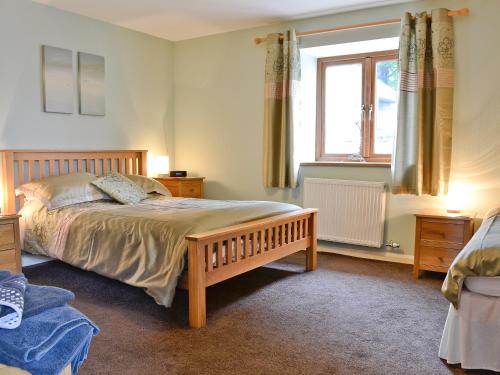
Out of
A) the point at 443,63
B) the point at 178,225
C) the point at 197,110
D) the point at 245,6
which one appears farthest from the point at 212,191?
the point at 443,63

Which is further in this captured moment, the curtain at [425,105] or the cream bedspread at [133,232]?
the curtain at [425,105]

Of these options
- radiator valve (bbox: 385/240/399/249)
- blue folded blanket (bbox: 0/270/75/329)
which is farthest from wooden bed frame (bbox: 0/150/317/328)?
blue folded blanket (bbox: 0/270/75/329)

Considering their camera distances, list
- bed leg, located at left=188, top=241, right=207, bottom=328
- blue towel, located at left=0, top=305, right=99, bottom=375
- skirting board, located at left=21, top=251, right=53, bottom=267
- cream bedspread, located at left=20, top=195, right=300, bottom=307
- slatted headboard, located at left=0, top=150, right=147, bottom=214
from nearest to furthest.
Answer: blue towel, located at left=0, top=305, right=99, bottom=375
bed leg, located at left=188, top=241, right=207, bottom=328
cream bedspread, located at left=20, top=195, right=300, bottom=307
slatted headboard, located at left=0, top=150, right=147, bottom=214
skirting board, located at left=21, top=251, right=53, bottom=267

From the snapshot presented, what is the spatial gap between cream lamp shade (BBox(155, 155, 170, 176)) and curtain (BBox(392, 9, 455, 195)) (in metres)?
2.57

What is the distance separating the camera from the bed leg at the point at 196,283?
257cm

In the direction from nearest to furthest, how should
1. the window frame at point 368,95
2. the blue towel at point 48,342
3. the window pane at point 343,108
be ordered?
1. the blue towel at point 48,342
2. the window frame at point 368,95
3. the window pane at point 343,108

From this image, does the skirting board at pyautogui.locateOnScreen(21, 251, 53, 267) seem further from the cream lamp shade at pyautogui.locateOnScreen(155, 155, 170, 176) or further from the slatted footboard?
the slatted footboard

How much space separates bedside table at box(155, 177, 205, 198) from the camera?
4875mm

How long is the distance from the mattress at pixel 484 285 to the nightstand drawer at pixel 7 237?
2.98 meters

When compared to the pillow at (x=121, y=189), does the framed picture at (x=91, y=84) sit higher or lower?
higher

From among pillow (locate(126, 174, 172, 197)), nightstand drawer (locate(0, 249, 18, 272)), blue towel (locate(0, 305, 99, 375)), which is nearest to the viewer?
blue towel (locate(0, 305, 99, 375))

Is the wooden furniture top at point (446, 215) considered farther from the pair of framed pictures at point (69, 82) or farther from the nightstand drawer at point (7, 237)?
the pair of framed pictures at point (69, 82)

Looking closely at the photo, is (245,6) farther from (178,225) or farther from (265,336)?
(265,336)

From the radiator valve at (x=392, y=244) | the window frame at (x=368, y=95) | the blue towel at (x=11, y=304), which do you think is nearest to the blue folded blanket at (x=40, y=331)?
the blue towel at (x=11, y=304)
